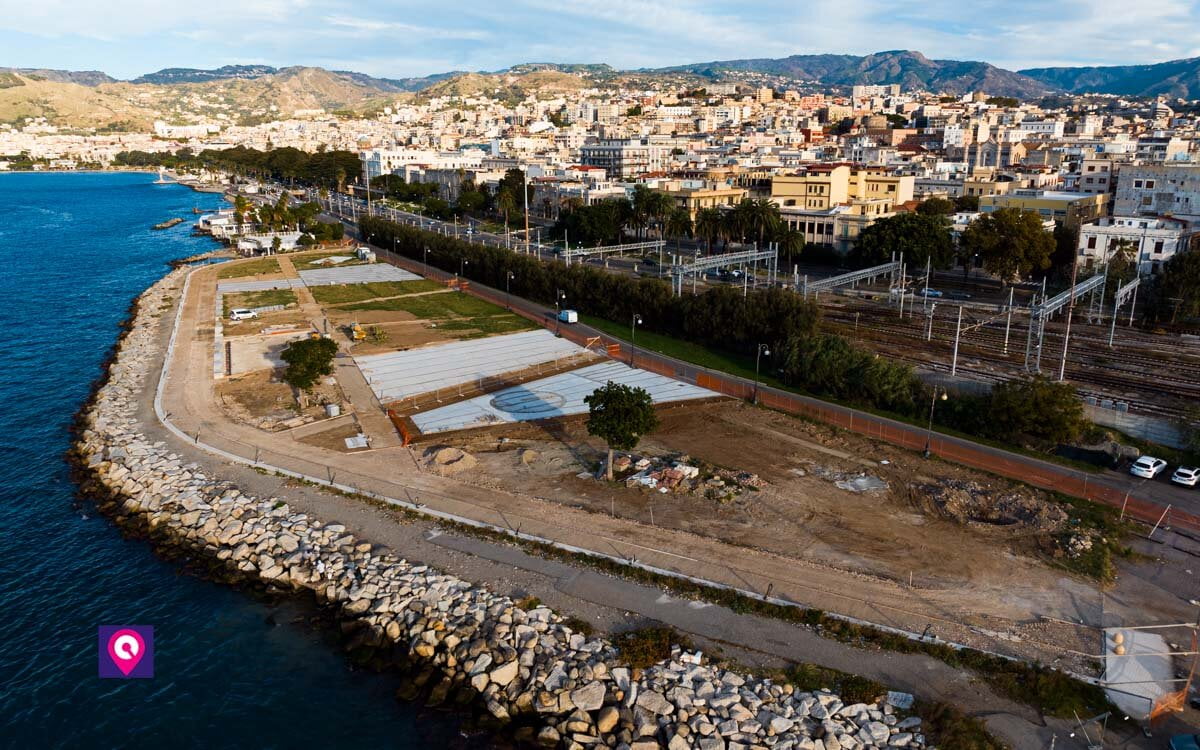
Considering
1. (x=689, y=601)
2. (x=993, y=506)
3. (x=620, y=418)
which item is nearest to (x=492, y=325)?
(x=620, y=418)

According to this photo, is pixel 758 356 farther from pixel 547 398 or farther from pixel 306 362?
pixel 306 362

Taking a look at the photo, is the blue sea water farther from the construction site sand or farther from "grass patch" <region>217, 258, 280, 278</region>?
"grass patch" <region>217, 258, 280, 278</region>

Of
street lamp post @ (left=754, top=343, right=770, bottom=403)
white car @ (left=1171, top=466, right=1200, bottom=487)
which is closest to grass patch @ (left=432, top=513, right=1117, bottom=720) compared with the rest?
white car @ (left=1171, top=466, right=1200, bottom=487)

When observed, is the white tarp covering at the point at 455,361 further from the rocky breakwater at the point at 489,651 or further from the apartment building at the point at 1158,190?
the apartment building at the point at 1158,190

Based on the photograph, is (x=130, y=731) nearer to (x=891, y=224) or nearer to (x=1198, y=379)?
(x=1198, y=379)


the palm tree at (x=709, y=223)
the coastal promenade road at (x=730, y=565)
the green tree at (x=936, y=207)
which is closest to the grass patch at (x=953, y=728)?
the coastal promenade road at (x=730, y=565)
